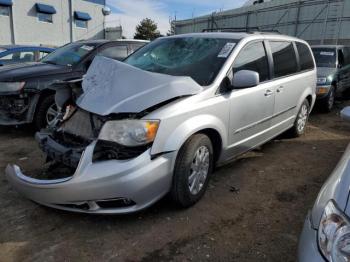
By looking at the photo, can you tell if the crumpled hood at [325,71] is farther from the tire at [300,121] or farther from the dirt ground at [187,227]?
the dirt ground at [187,227]

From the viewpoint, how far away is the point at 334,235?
1.62 m

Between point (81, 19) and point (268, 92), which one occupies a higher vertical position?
point (81, 19)

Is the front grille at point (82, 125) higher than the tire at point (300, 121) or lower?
higher

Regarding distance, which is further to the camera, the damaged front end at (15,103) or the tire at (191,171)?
the damaged front end at (15,103)

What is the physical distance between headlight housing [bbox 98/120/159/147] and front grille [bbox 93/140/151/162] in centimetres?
3

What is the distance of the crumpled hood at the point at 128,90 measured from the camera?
3.01 metres

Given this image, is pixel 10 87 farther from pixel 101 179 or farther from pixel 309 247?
pixel 309 247

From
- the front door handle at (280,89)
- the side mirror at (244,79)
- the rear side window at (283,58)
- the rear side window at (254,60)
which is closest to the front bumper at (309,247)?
the side mirror at (244,79)

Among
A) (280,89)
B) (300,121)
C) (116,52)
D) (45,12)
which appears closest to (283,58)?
(280,89)

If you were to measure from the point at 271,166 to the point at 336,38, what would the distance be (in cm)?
1668

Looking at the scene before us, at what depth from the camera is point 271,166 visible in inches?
186

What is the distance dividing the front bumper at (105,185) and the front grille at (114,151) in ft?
0.15

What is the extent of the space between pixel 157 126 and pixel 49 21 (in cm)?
2628

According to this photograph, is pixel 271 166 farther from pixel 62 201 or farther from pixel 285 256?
pixel 62 201
